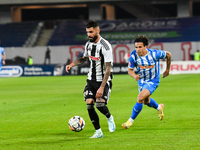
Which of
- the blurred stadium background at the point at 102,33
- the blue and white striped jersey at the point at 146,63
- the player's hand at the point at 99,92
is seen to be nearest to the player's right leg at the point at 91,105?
the player's hand at the point at 99,92

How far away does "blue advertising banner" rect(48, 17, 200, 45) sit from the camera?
40.1 metres

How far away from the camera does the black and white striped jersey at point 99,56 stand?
21.4 ft

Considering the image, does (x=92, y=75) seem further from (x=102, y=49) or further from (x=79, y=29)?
(x=79, y=29)

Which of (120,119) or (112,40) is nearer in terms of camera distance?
(120,119)

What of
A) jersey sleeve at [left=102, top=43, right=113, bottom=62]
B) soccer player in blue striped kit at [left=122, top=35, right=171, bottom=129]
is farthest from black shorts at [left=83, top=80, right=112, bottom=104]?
soccer player in blue striped kit at [left=122, top=35, right=171, bottom=129]

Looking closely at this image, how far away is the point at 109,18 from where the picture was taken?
151ft

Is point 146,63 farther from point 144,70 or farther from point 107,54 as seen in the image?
point 107,54

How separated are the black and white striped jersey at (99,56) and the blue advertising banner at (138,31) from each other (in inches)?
1334

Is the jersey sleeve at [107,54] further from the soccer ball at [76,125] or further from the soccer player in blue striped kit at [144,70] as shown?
the soccer ball at [76,125]

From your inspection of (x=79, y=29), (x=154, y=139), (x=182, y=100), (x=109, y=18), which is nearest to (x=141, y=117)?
(x=154, y=139)

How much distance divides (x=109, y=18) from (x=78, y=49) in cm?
854

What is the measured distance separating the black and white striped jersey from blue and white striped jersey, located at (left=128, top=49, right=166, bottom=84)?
3.79 ft

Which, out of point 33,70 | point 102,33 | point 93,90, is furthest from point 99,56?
point 102,33

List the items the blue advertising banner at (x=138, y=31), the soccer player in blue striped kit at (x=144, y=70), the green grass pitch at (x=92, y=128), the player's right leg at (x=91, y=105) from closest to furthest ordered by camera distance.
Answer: the green grass pitch at (x=92, y=128) < the player's right leg at (x=91, y=105) < the soccer player in blue striped kit at (x=144, y=70) < the blue advertising banner at (x=138, y=31)
